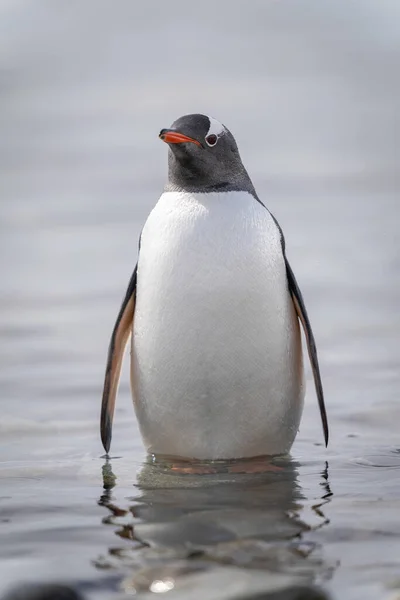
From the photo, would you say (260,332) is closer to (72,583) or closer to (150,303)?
(150,303)

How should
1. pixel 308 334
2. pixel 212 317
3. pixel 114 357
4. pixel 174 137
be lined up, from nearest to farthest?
pixel 212 317 → pixel 174 137 → pixel 308 334 → pixel 114 357

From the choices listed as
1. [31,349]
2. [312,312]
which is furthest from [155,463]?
[312,312]

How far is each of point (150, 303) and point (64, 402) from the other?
174cm

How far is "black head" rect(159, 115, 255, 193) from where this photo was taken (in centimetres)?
485

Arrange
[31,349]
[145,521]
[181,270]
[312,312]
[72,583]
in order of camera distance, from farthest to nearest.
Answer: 1. [312,312]
2. [31,349]
3. [181,270]
4. [145,521]
5. [72,583]

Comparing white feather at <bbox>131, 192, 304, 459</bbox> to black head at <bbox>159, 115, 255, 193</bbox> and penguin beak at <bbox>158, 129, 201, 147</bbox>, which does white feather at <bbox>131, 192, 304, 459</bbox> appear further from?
penguin beak at <bbox>158, 129, 201, 147</bbox>

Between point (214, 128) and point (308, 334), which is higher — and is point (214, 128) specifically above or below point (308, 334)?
above

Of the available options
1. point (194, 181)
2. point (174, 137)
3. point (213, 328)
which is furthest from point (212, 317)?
point (174, 137)

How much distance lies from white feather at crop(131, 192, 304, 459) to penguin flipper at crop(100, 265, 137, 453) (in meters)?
0.13

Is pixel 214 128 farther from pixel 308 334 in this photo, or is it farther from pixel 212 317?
pixel 308 334

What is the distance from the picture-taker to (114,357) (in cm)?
513

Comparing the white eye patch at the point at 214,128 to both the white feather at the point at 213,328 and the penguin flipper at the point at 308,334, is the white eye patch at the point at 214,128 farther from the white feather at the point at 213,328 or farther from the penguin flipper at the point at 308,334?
the penguin flipper at the point at 308,334

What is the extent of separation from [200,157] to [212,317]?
69cm

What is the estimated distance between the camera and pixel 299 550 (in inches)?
130
